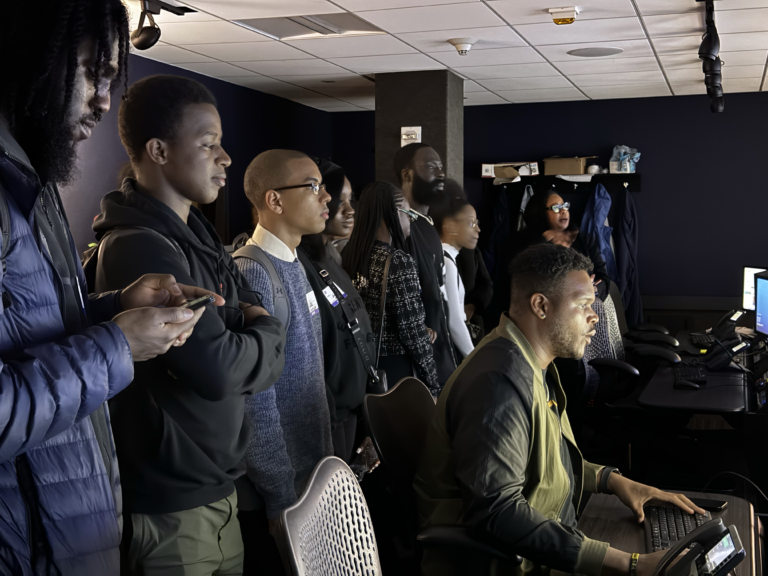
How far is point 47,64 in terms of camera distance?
1.01 metres

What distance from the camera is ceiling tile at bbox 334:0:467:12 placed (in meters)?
4.07

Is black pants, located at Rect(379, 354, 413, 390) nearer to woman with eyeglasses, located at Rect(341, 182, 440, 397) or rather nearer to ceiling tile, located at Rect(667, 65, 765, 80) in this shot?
woman with eyeglasses, located at Rect(341, 182, 440, 397)

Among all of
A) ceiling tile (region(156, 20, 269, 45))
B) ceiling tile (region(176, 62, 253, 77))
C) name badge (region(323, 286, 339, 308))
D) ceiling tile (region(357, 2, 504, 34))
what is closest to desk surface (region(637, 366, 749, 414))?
name badge (region(323, 286, 339, 308))

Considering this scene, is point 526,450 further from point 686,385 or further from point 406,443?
point 686,385

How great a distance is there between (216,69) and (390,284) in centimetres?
403

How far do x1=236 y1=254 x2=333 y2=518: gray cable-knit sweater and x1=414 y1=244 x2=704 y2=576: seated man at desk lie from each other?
0.35 meters

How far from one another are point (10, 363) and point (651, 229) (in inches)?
313

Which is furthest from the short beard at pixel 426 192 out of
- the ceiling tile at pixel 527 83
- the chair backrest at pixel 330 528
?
the ceiling tile at pixel 527 83

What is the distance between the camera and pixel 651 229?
804 cm

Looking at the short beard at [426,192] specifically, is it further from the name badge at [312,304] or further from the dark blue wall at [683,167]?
the dark blue wall at [683,167]

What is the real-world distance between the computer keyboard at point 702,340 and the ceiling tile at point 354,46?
2.96m

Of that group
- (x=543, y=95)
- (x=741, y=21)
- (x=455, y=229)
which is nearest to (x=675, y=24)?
(x=741, y=21)

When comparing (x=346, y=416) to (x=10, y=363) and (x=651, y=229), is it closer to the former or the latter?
(x=10, y=363)

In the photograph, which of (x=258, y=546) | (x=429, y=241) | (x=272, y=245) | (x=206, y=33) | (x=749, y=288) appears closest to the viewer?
(x=258, y=546)
